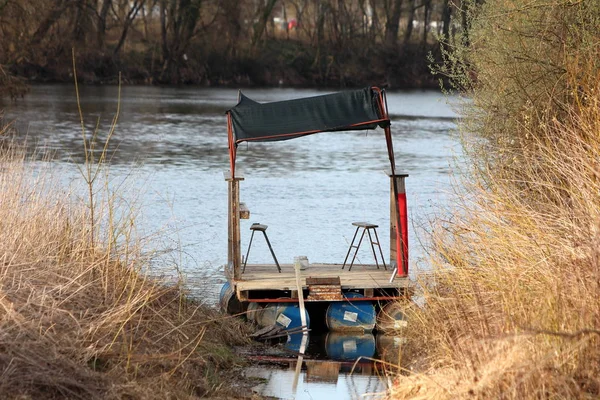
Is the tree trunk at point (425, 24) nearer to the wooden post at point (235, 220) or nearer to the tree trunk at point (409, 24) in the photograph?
the tree trunk at point (409, 24)

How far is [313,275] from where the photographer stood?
12633 mm

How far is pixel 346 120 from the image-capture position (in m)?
12.5

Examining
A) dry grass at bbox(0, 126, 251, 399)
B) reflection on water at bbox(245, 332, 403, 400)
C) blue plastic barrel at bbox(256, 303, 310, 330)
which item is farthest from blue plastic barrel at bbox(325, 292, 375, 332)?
dry grass at bbox(0, 126, 251, 399)

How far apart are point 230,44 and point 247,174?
38.3 metres

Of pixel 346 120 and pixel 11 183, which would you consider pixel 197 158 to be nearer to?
pixel 346 120

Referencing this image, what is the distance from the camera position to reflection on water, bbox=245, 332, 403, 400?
32.2 ft

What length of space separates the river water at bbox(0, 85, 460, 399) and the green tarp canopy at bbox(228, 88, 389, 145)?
1.34 metres

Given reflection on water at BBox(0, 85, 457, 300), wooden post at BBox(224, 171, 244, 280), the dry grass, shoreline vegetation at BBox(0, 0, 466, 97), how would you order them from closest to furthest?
the dry grass → wooden post at BBox(224, 171, 244, 280) → reflection on water at BBox(0, 85, 457, 300) → shoreline vegetation at BBox(0, 0, 466, 97)

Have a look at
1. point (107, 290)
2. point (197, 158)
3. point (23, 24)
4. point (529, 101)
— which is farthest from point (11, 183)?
point (23, 24)

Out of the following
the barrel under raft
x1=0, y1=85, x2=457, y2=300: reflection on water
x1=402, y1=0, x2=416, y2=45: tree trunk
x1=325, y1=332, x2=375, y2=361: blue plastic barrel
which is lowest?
x1=0, y1=85, x2=457, y2=300: reflection on water

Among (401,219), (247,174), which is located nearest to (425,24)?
(247,174)

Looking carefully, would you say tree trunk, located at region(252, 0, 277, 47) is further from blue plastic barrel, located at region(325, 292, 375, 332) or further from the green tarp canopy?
blue plastic barrel, located at region(325, 292, 375, 332)

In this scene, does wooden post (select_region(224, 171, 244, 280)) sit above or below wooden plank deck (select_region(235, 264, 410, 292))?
above

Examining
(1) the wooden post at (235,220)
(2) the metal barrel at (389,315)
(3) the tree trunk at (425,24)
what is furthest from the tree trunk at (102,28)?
(2) the metal barrel at (389,315)
